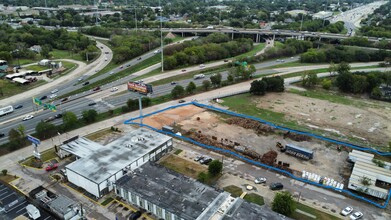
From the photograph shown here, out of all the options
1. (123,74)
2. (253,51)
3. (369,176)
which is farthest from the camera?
(253,51)

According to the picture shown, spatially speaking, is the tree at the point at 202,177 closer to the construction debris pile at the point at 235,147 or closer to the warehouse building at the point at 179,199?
the warehouse building at the point at 179,199

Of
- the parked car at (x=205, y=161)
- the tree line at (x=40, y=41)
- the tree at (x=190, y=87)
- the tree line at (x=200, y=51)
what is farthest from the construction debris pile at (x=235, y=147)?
the tree line at (x=40, y=41)

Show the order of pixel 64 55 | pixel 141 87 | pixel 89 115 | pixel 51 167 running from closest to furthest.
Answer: pixel 51 167 → pixel 141 87 → pixel 89 115 → pixel 64 55

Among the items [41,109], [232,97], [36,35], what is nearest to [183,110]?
[232,97]

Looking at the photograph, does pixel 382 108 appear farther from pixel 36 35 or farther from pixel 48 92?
pixel 36 35

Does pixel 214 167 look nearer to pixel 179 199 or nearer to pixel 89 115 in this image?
pixel 179 199

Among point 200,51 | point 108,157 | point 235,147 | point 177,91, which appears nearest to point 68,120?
point 108,157

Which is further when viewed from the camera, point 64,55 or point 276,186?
point 64,55
